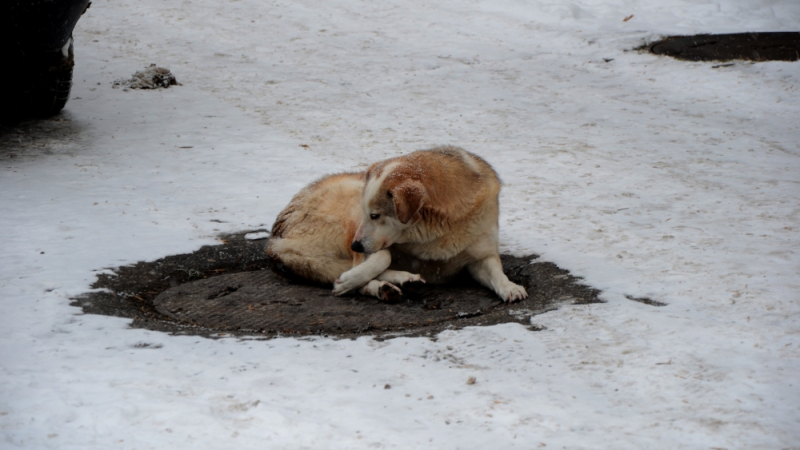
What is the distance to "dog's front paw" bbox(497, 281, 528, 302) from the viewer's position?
4.49 metres

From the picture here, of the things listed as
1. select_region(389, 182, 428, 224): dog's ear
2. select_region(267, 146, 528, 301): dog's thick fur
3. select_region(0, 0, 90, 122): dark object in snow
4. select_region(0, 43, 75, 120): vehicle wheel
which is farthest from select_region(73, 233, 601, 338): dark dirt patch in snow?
select_region(0, 43, 75, 120): vehicle wheel

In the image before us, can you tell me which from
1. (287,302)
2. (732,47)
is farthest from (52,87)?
(732,47)

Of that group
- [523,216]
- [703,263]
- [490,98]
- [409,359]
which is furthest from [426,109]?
[409,359]

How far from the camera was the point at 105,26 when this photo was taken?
12898 millimetres

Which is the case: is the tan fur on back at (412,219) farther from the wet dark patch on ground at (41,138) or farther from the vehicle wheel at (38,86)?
the vehicle wheel at (38,86)

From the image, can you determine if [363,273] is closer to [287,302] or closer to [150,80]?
[287,302]

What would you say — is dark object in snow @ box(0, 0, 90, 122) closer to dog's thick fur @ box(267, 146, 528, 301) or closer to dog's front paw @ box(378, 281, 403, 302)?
dog's thick fur @ box(267, 146, 528, 301)

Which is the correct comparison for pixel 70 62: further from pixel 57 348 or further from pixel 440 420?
pixel 440 420

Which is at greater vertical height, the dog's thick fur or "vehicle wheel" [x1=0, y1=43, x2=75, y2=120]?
"vehicle wheel" [x1=0, y1=43, x2=75, y2=120]

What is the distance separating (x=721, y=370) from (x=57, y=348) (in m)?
3.43

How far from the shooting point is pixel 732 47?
11.5 m

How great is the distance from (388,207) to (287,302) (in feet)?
3.07

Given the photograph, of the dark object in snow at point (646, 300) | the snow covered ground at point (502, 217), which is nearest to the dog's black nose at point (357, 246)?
the snow covered ground at point (502, 217)

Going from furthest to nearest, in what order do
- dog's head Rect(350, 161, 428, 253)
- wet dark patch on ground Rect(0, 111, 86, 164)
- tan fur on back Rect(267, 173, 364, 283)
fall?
wet dark patch on ground Rect(0, 111, 86, 164)
tan fur on back Rect(267, 173, 364, 283)
dog's head Rect(350, 161, 428, 253)
